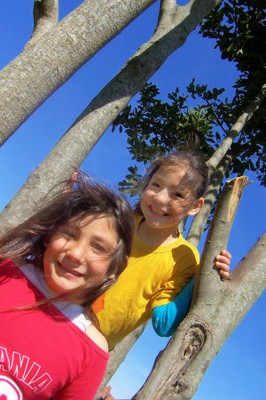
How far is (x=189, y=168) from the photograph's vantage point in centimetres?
312

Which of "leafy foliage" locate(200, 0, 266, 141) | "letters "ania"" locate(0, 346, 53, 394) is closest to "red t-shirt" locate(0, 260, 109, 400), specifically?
"letters "ania"" locate(0, 346, 53, 394)

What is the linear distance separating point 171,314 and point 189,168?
979 mm

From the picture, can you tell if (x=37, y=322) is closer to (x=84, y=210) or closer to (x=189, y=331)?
(x=84, y=210)

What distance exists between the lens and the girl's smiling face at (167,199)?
2986mm

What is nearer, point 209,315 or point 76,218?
point 76,218

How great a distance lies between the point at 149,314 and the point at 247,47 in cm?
557

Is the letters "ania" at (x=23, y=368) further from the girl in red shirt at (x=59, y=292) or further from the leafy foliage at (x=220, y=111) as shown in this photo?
the leafy foliage at (x=220, y=111)

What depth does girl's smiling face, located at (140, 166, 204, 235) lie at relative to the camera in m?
2.99

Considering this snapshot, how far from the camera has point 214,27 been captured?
25.4 feet

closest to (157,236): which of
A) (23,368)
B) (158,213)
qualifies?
(158,213)

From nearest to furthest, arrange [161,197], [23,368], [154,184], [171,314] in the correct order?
[23,368] < [171,314] < [161,197] < [154,184]

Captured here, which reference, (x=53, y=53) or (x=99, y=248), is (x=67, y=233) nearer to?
(x=99, y=248)

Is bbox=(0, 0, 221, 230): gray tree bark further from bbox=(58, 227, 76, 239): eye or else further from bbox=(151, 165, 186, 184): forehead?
bbox=(58, 227, 76, 239): eye

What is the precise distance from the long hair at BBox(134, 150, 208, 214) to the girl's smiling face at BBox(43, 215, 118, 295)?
3.56 ft
